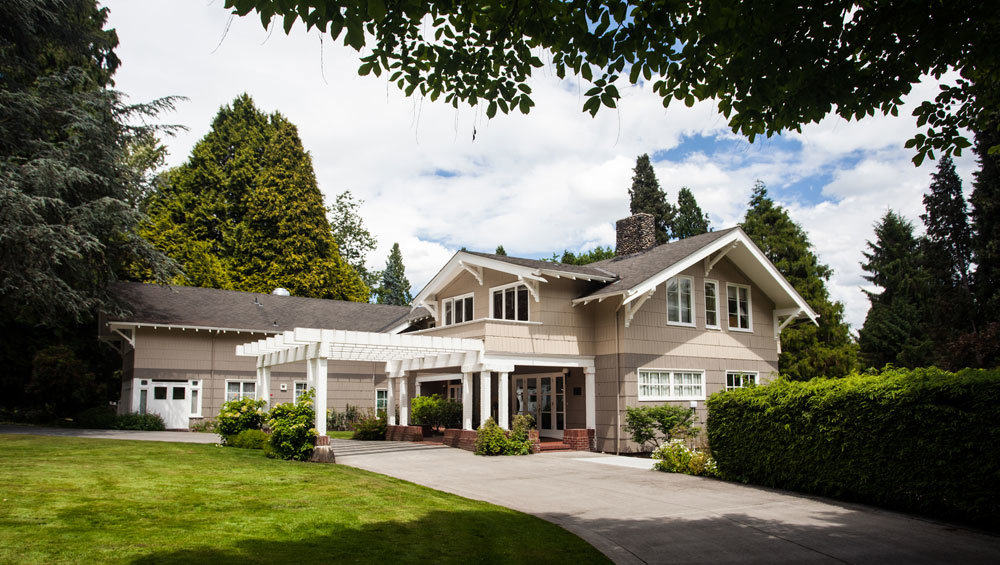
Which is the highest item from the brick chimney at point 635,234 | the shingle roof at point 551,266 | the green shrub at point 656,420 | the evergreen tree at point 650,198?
the evergreen tree at point 650,198

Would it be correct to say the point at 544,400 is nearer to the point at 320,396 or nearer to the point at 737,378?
the point at 737,378

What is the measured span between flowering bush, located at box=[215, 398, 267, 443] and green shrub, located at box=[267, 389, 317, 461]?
3.24 metres

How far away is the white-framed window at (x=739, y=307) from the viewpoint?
76.6 ft

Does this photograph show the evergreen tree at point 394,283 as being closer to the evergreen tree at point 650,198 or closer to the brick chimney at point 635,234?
the evergreen tree at point 650,198

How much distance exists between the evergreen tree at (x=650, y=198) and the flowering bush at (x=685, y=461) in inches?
1371

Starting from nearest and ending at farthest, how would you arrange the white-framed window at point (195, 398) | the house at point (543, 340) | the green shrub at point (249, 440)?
the green shrub at point (249, 440) < the house at point (543, 340) < the white-framed window at point (195, 398)

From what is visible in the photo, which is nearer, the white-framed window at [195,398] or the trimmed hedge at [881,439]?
the trimmed hedge at [881,439]

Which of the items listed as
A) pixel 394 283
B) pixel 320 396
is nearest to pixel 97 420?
pixel 320 396

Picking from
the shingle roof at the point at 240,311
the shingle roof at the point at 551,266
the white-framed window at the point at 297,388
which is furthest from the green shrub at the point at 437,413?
the white-framed window at the point at 297,388

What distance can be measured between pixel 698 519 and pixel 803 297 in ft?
104

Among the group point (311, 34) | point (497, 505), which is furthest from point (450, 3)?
point (497, 505)

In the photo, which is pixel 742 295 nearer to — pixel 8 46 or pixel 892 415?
pixel 892 415

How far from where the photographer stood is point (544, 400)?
2309 centimetres

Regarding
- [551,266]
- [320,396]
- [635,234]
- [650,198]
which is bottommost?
[320,396]
